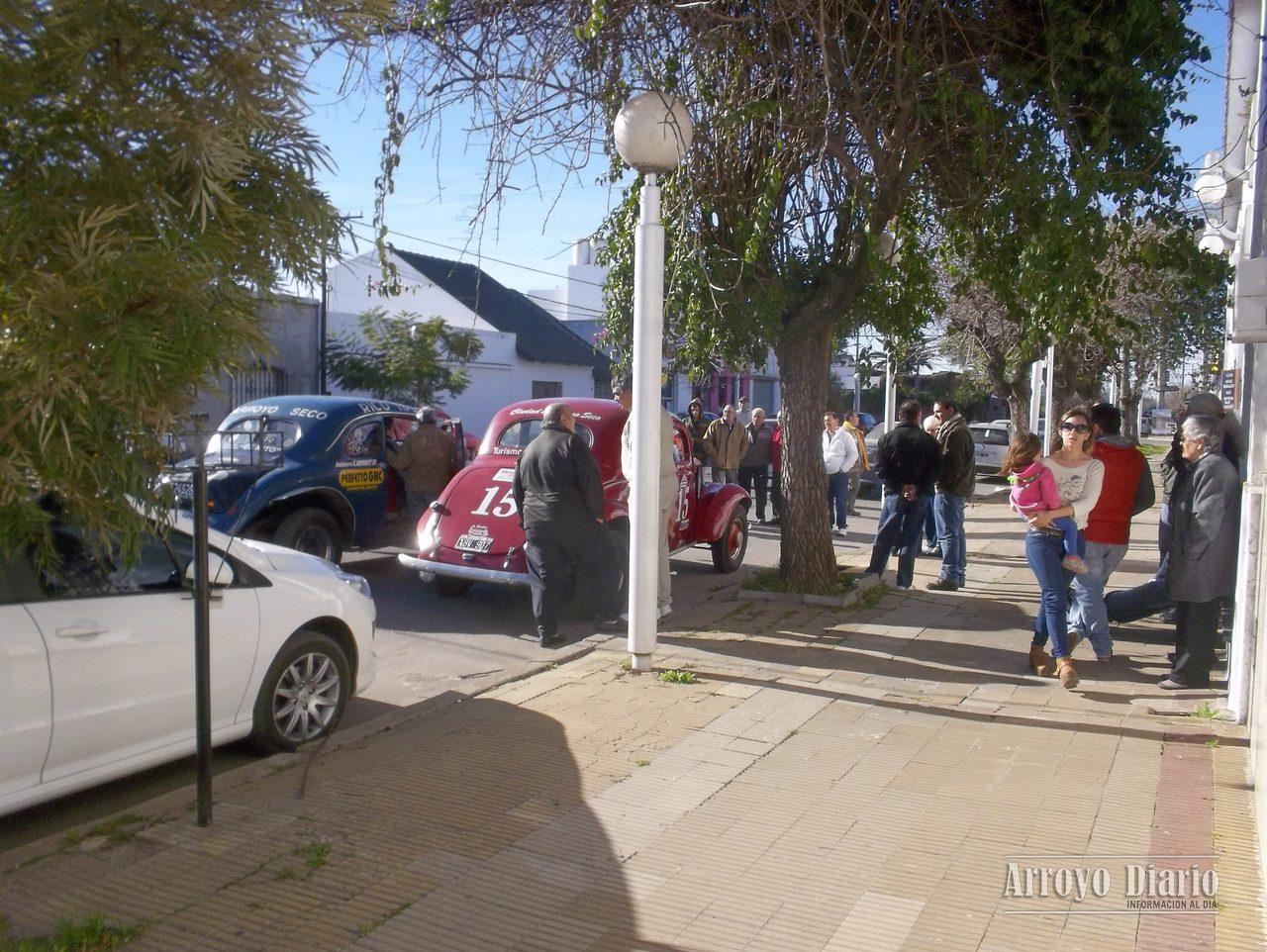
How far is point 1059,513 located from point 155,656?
5493 mm

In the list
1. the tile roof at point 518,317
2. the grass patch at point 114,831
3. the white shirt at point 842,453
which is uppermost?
the tile roof at point 518,317

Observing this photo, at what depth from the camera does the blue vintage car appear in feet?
33.0

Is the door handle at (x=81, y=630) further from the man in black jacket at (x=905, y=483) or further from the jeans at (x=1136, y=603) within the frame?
the man in black jacket at (x=905, y=483)

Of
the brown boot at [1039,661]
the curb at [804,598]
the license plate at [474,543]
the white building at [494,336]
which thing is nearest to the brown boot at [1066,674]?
the brown boot at [1039,661]

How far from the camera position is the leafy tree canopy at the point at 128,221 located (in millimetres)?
3137

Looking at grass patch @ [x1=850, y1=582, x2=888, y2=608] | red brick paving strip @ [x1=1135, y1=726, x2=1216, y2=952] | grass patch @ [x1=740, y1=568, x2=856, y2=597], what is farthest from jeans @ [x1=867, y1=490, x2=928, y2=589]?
red brick paving strip @ [x1=1135, y1=726, x2=1216, y2=952]

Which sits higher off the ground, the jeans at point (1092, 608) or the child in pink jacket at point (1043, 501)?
the child in pink jacket at point (1043, 501)

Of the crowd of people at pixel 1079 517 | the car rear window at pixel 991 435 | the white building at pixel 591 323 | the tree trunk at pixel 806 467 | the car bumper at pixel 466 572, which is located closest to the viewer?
the crowd of people at pixel 1079 517

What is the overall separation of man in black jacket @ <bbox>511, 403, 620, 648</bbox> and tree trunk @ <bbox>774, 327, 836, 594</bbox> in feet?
7.04

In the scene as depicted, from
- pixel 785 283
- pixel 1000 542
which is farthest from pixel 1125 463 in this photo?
pixel 1000 542

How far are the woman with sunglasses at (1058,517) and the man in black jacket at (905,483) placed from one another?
320cm

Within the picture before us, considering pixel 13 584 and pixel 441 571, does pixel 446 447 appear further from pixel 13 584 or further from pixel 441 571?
pixel 13 584

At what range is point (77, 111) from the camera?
11.3ft

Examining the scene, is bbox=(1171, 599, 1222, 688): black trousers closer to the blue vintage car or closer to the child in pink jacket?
the child in pink jacket
